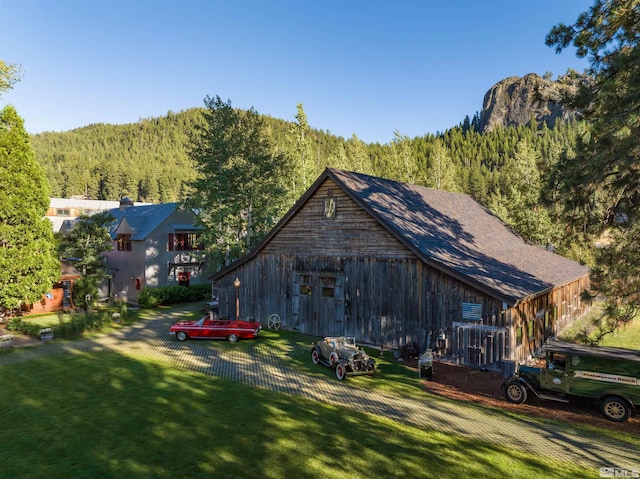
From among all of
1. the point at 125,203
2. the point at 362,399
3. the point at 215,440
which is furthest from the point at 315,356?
the point at 125,203

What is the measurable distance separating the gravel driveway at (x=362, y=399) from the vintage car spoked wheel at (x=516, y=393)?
112cm

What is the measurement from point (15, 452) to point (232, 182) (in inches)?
969

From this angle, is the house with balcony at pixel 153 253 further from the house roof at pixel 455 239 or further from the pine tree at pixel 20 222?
the house roof at pixel 455 239

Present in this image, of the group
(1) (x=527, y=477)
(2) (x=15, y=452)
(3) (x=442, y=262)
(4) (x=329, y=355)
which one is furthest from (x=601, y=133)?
(2) (x=15, y=452)

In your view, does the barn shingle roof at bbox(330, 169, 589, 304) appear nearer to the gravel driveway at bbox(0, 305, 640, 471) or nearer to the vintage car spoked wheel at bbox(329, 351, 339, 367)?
the gravel driveway at bbox(0, 305, 640, 471)

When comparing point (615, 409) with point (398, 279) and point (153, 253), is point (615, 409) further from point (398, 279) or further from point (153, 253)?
point (153, 253)

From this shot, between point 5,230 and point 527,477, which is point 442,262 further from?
point 5,230

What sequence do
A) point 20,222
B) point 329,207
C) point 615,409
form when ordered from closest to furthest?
1. point 615,409
2. point 329,207
3. point 20,222

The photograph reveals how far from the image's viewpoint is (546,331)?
21812mm

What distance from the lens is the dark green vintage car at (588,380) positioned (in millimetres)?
11781

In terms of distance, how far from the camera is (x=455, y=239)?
902 inches

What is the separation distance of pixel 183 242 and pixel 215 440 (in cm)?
3211

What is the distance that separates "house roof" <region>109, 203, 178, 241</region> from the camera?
1506 inches

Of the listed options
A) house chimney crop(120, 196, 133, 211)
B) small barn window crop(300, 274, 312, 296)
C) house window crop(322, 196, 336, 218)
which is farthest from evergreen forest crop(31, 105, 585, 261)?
small barn window crop(300, 274, 312, 296)
